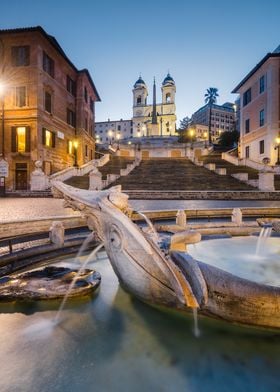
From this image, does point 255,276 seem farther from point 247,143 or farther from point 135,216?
point 247,143

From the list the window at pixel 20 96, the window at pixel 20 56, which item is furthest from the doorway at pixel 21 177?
the window at pixel 20 56

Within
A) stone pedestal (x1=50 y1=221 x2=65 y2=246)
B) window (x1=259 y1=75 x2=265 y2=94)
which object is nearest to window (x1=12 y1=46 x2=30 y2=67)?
stone pedestal (x1=50 y1=221 x2=65 y2=246)

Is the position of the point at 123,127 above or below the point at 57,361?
above

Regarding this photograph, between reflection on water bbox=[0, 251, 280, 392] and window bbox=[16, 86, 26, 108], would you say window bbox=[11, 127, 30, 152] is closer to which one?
window bbox=[16, 86, 26, 108]

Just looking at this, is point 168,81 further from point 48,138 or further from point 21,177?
point 21,177

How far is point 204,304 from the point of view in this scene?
10.4ft

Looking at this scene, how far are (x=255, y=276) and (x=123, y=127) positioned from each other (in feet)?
375

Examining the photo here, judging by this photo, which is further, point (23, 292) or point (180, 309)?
point (23, 292)

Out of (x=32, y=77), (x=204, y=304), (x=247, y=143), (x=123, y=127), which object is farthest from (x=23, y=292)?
(x=123, y=127)

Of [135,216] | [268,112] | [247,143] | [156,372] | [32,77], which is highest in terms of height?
[32,77]

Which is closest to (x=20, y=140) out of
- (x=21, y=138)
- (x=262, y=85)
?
(x=21, y=138)

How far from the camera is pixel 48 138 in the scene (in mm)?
28812

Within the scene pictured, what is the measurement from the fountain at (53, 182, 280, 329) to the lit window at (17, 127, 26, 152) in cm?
2608

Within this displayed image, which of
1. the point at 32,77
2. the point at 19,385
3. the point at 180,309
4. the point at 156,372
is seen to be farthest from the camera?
the point at 32,77
